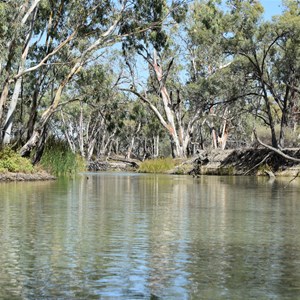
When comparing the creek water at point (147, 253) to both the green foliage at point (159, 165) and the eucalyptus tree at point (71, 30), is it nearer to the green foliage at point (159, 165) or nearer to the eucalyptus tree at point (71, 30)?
the eucalyptus tree at point (71, 30)

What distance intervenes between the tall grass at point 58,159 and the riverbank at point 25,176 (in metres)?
1.91

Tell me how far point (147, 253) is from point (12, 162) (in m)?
17.2

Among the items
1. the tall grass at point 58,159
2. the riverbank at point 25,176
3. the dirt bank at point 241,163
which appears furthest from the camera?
the dirt bank at point 241,163

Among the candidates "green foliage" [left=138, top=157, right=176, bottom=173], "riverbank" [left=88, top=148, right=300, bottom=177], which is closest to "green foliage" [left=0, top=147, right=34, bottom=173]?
"riverbank" [left=88, top=148, right=300, bottom=177]

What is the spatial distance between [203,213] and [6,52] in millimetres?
12656

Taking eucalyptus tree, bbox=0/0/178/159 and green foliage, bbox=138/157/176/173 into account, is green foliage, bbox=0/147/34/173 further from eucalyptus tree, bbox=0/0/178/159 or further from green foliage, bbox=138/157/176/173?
green foliage, bbox=138/157/176/173

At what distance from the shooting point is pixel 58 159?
28.5 meters

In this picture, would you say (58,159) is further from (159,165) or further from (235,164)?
(159,165)

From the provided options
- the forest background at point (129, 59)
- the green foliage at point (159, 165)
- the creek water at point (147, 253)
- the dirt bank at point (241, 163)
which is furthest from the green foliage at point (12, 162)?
the green foliage at point (159, 165)

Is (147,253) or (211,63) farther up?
(211,63)

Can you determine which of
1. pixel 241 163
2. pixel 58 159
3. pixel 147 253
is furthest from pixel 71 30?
pixel 147 253

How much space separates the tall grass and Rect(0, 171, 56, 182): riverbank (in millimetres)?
1905

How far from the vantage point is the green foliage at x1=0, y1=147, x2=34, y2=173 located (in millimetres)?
23089

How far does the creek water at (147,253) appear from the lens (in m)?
5.07
